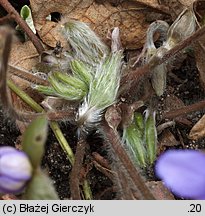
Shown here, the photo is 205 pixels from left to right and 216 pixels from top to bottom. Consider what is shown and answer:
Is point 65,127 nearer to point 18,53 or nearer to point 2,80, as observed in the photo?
point 18,53

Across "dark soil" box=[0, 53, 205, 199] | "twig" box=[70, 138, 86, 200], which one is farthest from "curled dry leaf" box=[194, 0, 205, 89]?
"twig" box=[70, 138, 86, 200]

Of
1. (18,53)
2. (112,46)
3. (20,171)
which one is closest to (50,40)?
(18,53)

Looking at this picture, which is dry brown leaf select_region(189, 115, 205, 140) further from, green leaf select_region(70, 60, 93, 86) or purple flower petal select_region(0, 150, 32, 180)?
purple flower petal select_region(0, 150, 32, 180)

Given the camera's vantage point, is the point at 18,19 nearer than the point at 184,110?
No

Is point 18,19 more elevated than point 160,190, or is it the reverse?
point 18,19

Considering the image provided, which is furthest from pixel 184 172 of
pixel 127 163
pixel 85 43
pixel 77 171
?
pixel 85 43

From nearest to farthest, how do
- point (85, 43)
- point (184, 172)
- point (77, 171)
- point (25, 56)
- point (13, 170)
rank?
1. point (184, 172)
2. point (13, 170)
3. point (77, 171)
4. point (85, 43)
5. point (25, 56)

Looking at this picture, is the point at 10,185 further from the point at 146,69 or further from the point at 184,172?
the point at 146,69

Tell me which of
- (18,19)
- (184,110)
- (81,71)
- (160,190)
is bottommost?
(160,190)

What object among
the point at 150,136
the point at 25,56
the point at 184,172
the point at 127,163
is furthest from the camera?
the point at 25,56
